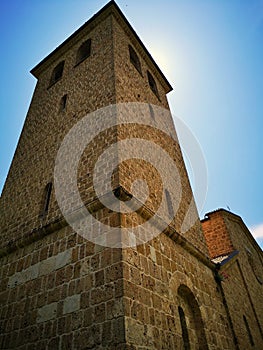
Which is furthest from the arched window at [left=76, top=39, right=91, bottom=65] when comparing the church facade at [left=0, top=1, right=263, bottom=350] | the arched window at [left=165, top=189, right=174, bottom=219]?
the arched window at [left=165, top=189, right=174, bottom=219]

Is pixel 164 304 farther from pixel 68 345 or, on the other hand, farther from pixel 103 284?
pixel 68 345

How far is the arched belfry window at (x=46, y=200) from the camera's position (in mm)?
6681

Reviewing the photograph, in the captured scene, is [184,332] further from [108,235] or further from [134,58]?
[134,58]

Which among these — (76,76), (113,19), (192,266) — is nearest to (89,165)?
(192,266)

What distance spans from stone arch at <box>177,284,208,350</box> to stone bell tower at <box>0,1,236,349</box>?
23 mm

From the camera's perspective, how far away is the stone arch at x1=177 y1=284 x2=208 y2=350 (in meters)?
5.36

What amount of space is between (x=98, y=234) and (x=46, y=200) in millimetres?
2822

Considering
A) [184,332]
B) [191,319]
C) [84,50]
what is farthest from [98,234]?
[84,50]

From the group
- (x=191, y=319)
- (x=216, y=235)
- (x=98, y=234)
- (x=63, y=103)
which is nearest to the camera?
(x=98, y=234)

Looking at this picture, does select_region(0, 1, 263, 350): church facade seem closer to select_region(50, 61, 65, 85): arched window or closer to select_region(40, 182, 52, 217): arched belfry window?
select_region(40, 182, 52, 217): arched belfry window

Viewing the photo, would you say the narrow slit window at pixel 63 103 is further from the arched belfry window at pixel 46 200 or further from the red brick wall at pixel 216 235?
the red brick wall at pixel 216 235

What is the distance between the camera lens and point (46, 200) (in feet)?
22.8

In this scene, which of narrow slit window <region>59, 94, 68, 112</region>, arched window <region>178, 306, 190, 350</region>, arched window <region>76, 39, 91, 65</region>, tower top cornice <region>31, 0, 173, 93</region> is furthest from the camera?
tower top cornice <region>31, 0, 173, 93</region>

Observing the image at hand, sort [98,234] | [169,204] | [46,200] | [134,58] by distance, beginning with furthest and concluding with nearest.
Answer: [134,58] < [169,204] < [46,200] < [98,234]
